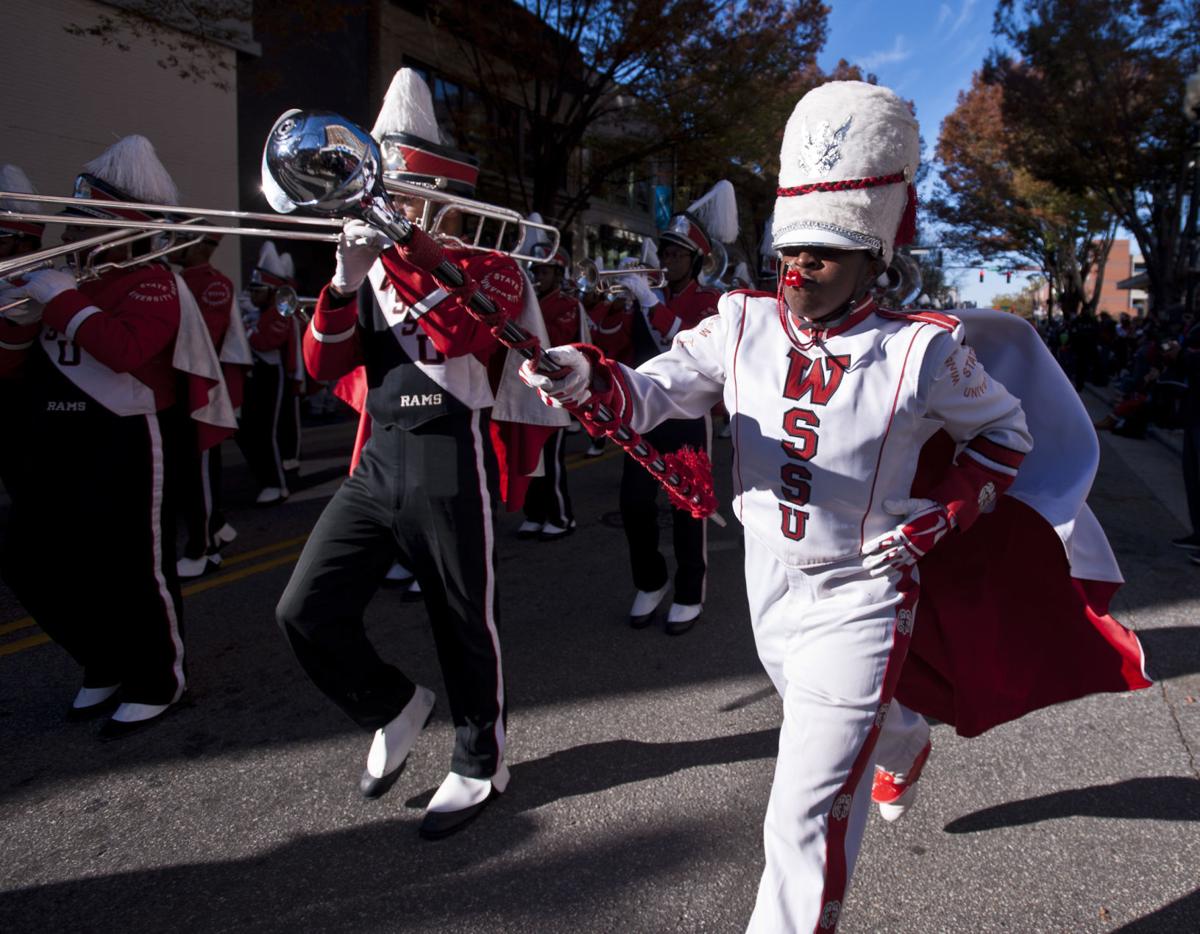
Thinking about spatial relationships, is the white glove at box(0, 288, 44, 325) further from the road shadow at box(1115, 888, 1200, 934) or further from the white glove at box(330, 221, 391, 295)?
the road shadow at box(1115, 888, 1200, 934)

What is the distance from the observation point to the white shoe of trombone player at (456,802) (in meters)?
2.78

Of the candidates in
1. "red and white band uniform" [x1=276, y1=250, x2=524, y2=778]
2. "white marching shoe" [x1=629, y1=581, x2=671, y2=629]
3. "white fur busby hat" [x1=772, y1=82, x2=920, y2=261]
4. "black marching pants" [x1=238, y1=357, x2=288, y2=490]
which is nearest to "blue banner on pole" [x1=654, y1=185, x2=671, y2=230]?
"black marching pants" [x1=238, y1=357, x2=288, y2=490]

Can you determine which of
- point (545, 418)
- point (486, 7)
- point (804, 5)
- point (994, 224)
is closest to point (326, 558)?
point (545, 418)

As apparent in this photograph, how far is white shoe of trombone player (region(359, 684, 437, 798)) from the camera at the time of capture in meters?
3.00

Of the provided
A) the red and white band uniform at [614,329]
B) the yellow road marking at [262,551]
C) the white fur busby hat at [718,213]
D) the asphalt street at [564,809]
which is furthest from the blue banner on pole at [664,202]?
the asphalt street at [564,809]

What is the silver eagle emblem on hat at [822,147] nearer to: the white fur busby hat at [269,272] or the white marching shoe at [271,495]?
the white marching shoe at [271,495]

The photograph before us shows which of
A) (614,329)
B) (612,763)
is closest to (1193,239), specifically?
(614,329)

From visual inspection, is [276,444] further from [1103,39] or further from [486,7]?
[1103,39]

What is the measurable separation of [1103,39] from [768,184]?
35.2 feet

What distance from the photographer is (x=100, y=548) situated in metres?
3.43

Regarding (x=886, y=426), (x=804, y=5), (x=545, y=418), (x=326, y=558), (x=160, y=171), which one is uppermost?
(x=804, y=5)

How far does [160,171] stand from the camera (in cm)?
378

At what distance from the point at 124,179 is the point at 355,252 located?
1822 millimetres

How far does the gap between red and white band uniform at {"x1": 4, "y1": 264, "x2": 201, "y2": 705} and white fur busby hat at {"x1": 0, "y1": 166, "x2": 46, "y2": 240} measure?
39cm
